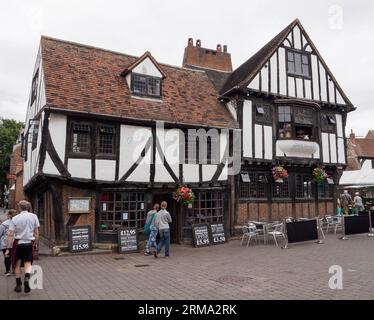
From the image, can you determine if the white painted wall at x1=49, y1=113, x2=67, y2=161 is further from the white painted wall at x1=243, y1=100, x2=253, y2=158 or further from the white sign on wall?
the white painted wall at x1=243, y1=100, x2=253, y2=158

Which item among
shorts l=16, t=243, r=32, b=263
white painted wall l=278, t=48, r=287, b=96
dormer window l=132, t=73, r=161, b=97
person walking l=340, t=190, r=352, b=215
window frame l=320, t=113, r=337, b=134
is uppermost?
white painted wall l=278, t=48, r=287, b=96

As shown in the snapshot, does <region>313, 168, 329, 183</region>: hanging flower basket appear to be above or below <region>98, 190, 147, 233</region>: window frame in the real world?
above

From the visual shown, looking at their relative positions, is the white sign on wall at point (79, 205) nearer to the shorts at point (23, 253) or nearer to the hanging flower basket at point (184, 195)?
the hanging flower basket at point (184, 195)

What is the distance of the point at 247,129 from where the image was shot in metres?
16.7

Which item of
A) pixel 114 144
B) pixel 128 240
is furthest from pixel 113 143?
pixel 128 240

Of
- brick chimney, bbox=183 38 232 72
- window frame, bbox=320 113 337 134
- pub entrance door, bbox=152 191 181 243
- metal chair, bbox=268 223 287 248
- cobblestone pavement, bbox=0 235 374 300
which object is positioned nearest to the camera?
cobblestone pavement, bbox=0 235 374 300

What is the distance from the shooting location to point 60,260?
1125 centimetres

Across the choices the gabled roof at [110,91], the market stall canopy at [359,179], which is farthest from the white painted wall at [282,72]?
the market stall canopy at [359,179]

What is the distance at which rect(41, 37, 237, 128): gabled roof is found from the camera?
13516mm

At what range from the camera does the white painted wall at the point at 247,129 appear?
16.5 metres

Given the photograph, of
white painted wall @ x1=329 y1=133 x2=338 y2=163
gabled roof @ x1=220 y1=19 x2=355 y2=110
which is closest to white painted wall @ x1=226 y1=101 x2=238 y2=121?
gabled roof @ x1=220 y1=19 x2=355 y2=110

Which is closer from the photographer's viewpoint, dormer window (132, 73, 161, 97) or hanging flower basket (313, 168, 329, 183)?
dormer window (132, 73, 161, 97)

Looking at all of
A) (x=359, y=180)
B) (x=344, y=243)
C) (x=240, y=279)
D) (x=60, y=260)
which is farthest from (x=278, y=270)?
(x=359, y=180)

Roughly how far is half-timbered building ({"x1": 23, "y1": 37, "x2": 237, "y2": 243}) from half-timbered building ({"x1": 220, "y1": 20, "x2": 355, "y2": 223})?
4.03ft
